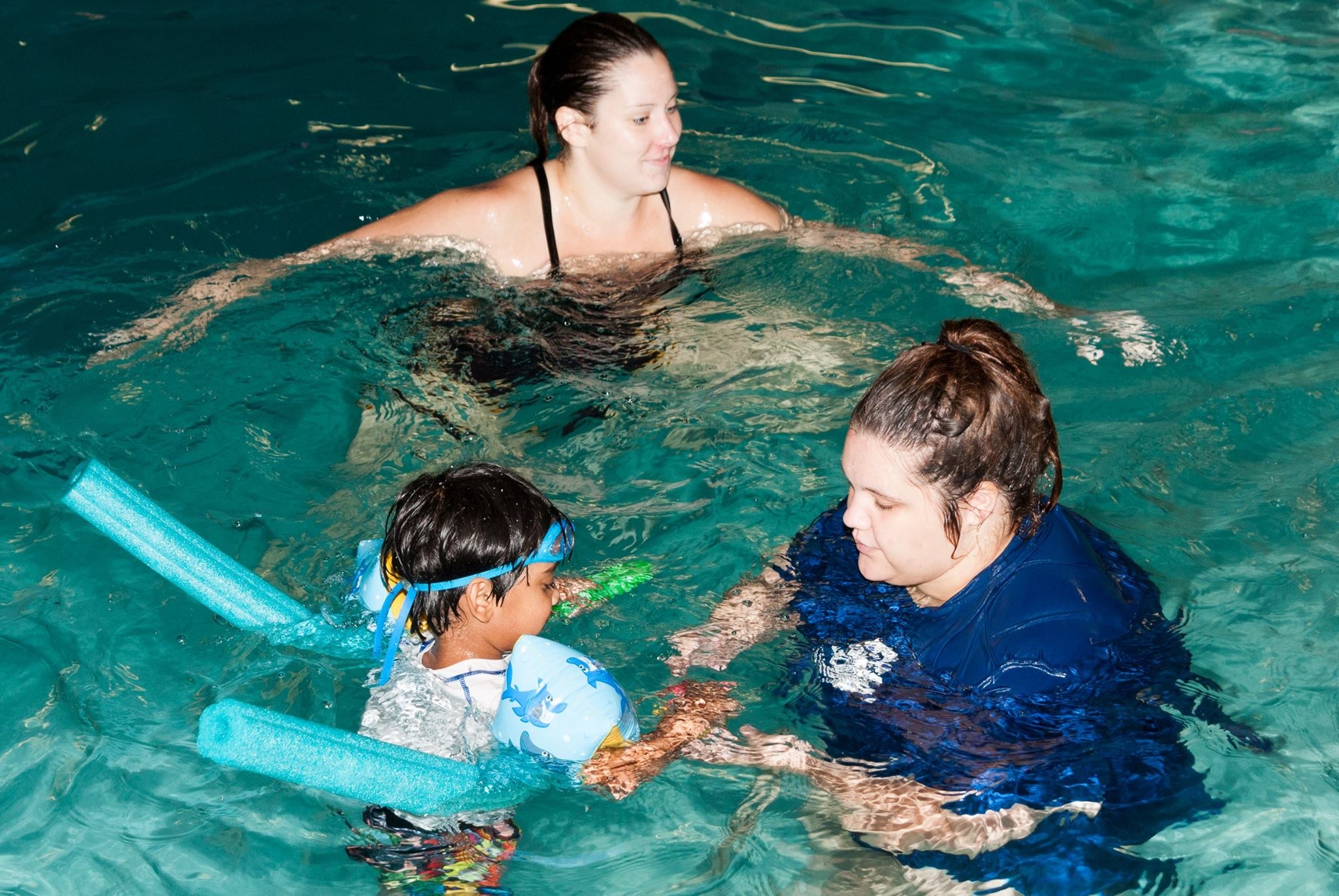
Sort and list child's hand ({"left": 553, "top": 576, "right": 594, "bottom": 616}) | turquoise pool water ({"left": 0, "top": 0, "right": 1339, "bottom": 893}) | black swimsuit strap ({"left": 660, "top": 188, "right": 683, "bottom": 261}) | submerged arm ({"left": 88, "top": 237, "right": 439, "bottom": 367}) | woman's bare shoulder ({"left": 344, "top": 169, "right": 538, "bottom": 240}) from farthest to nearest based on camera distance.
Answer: black swimsuit strap ({"left": 660, "top": 188, "right": 683, "bottom": 261})
woman's bare shoulder ({"left": 344, "top": 169, "right": 538, "bottom": 240})
submerged arm ({"left": 88, "top": 237, "right": 439, "bottom": 367})
child's hand ({"left": 553, "top": 576, "right": 594, "bottom": 616})
turquoise pool water ({"left": 0, "top": 0, "right": 1339, "bottom": 893})

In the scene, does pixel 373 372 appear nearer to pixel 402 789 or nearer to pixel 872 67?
pixel 402 789

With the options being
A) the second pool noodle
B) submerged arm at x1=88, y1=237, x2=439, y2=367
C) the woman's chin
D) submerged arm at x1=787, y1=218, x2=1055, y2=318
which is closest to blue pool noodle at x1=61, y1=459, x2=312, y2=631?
the second pool noodle

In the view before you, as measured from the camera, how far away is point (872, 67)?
26.2 ft

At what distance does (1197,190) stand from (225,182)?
4982mm

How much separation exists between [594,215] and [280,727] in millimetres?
3075

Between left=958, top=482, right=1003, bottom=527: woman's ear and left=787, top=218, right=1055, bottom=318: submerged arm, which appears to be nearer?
left=958, top=482, right=1003, bottom=527: woman's ear

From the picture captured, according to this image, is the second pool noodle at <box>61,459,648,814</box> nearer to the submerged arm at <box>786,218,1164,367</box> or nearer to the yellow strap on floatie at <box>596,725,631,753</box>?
the yellow strap on floatie at <box>596,725,631,753</box>

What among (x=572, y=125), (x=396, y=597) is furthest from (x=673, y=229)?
(x=396, y=597)

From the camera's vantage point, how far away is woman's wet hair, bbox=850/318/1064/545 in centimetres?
274

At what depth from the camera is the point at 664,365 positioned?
494cm

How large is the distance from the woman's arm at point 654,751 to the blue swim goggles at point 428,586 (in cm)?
53

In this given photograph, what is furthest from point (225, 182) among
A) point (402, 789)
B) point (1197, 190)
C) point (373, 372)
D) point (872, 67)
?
point (1197, 190)

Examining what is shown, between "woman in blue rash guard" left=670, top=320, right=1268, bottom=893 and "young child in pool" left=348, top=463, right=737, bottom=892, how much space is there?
0.49m

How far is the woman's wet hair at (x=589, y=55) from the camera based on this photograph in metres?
4.85
